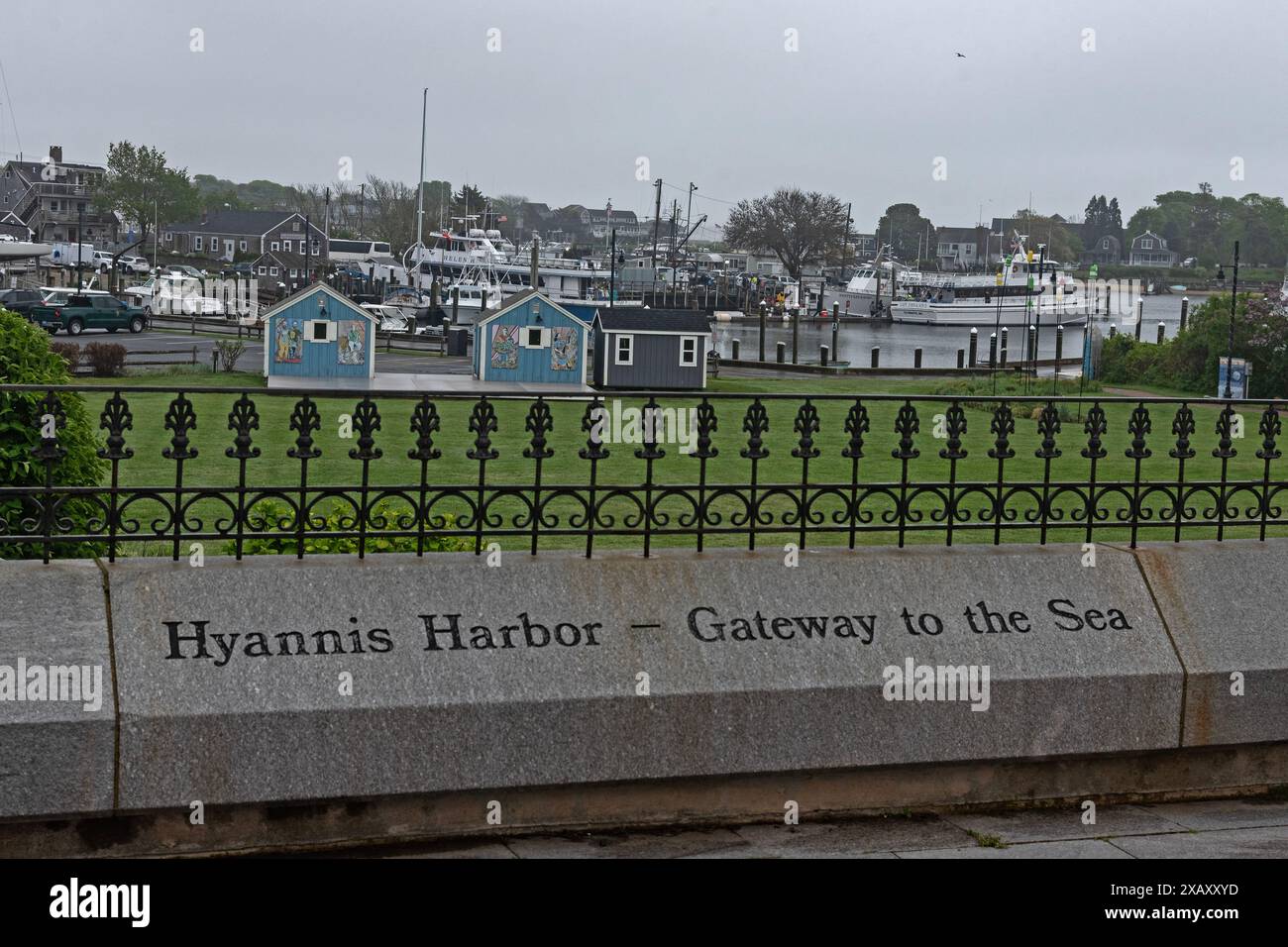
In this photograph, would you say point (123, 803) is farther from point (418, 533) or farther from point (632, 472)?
point (632, 472)

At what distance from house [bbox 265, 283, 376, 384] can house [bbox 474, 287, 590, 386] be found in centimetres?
339

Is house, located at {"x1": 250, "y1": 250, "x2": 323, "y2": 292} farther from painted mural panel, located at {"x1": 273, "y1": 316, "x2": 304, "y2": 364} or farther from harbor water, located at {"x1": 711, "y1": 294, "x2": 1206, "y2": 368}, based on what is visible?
painted mural panel, located at {"x1": 273, "y1": 316, "x2": 304, "y2": 364}

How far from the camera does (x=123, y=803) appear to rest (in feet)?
20.3

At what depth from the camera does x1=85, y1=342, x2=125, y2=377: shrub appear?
120ft

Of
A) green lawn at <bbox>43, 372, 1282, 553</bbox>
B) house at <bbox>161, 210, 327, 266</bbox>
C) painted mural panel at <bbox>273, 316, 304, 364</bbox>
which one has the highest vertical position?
house at <bbox>161, 210, 327, 266</bbox>

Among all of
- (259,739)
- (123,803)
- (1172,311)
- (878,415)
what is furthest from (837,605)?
(1172,311)

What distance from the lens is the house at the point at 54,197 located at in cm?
11619

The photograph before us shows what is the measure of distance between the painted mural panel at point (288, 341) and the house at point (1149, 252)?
156 metres

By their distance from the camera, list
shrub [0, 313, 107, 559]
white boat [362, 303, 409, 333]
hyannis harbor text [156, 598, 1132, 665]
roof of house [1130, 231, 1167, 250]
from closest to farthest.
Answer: hyannis harbor text [156, 598, 1132, 665]
shrub [0, 313, 107, 559]
white boat [362, 303, 409, 333]
roof of house [1130, 231, 1167, 250]

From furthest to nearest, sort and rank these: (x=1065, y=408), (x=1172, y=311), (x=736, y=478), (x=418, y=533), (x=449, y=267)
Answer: (x=1172, y=311) → (x=449, y=267) → (x=1065, y=408) → (x=736, y=478) → (x=418, y=533)

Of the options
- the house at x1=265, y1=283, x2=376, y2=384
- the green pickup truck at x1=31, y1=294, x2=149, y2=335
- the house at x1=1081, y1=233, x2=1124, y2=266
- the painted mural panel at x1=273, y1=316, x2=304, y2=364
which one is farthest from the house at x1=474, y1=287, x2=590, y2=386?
the house at x1=1081, y1=233, x2=1124, y2=266

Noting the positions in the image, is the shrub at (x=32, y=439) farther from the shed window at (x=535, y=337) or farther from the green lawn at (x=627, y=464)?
the shed window at (x=535, y=337)

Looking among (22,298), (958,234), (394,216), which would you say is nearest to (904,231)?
(958,234)

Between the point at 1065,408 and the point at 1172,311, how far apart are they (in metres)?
119
